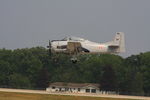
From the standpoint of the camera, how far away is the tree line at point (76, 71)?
117m

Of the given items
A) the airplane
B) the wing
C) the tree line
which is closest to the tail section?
the airplane

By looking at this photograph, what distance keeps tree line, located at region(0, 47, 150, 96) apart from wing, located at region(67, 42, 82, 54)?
45654 mm

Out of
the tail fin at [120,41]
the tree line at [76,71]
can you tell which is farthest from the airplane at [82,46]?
the tree line at [76,71]

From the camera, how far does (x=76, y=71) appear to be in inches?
5290

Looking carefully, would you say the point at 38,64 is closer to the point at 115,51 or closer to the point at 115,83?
the point at 115,83

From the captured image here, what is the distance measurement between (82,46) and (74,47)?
1651 millimetres

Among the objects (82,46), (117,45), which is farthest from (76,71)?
(82,46)

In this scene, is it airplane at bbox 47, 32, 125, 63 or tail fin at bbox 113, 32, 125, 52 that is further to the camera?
tail fin at bbox 113, 32, 125, 52

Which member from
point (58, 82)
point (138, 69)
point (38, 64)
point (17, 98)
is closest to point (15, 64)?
point (38, 64)

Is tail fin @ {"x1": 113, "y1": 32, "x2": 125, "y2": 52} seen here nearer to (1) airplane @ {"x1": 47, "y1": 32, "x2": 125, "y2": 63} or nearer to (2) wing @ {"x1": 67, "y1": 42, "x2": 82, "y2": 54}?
(1) airplane @ {"x1": 47, "y1": 32, "x2": 125, "y2": 63}

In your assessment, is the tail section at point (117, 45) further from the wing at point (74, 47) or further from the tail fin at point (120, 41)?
the wing at point (74, 47)

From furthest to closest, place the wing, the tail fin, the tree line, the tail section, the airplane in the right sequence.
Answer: the tree line
the tail fin
the tail section
the wing
the airplane

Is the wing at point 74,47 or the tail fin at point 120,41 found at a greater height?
the tail fin at point 120,41

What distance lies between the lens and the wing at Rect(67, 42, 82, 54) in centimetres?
6812
